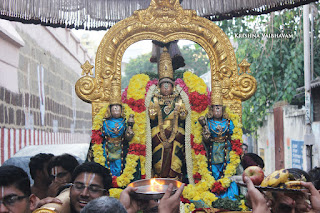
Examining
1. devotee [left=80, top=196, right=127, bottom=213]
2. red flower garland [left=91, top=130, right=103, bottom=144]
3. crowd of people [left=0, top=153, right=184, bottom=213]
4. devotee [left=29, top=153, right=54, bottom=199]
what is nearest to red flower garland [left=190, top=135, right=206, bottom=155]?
red flower garland [left=91, top=130, right=103, bottom=144]

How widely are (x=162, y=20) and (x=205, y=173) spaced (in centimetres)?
240

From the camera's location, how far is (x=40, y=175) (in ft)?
15.6

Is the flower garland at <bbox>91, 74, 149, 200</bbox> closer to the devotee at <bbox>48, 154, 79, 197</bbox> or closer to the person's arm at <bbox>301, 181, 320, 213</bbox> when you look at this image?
the devotee at <bbox>48, 154, 79, 197</bbox>

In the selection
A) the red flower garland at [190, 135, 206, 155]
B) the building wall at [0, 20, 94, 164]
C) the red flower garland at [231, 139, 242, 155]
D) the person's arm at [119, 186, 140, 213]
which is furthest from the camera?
the building wall at [0, 20, 94, 164]

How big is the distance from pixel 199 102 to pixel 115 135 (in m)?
1.36

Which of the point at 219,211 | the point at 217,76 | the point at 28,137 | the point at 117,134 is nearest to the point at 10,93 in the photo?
the point at 28,137

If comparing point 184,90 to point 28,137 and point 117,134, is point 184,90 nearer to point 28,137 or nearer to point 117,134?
point 117,134

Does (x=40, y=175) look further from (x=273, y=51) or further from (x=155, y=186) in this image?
(x=273, y=51)

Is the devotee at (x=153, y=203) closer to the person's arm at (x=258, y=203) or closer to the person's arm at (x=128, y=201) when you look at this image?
the person's arm at (x=128, y=201)

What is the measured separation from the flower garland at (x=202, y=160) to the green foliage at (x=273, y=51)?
5.94m

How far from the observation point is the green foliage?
11.8 m

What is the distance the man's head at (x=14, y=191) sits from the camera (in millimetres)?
2709

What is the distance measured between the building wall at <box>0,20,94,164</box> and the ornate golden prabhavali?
3.30 m

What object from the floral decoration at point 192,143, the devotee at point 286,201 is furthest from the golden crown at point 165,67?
the devotee at point 286,201
